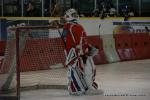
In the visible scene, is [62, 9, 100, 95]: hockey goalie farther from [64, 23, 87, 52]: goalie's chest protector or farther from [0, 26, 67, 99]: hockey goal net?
[0, 26, 67, 99]: hockey goal net

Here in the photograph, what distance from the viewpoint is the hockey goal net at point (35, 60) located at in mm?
11938

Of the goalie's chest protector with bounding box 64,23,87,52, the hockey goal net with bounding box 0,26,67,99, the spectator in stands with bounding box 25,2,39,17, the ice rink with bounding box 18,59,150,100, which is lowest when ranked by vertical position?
the ice rink with bounding box 18,59,150,100

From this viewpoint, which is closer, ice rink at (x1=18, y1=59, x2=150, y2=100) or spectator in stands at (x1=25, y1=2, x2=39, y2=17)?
ice rink at (x1=18, y1=59, x2=150, y2=100)

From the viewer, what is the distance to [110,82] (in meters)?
13.6

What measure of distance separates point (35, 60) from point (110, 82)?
2236 millimetres

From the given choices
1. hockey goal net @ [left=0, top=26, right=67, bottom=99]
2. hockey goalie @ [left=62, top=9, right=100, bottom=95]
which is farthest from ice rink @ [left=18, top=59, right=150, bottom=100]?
hockey goalie @ [left=62, top=9, right=100, bottom=95]

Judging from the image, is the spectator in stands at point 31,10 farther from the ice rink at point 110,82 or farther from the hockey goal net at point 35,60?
the hockey goal net at point 35,60

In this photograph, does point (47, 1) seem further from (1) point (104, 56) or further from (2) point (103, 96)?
(2) point (103, 96)

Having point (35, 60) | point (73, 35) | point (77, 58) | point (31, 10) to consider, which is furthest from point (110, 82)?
point (31, 10)

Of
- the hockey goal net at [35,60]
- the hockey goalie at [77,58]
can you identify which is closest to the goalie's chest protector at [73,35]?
the hockey goalie at [77,58]

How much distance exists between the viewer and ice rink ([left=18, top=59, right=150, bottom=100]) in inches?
447

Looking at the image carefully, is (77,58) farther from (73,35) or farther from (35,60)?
(35,60)

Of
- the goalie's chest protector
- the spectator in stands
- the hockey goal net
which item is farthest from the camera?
the spectator in stands

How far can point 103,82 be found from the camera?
44.8 ft
